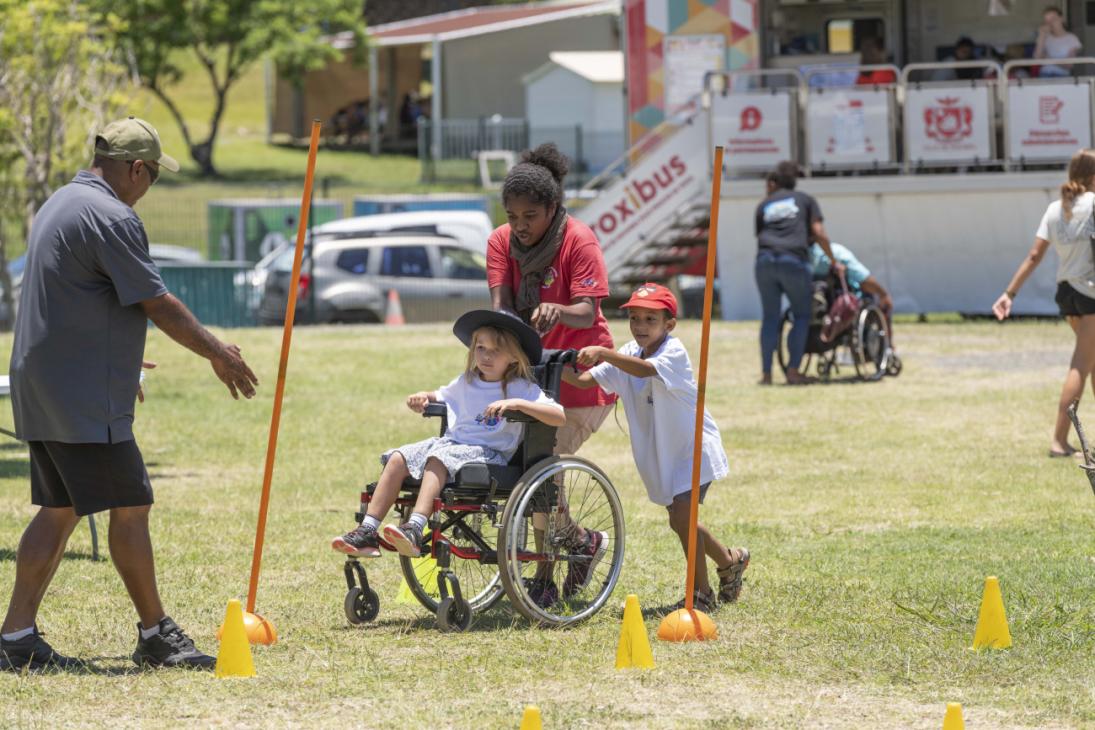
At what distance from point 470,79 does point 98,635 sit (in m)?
42.5

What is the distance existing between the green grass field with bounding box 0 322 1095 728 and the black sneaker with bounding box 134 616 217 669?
0.10m

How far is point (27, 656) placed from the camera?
6.29m

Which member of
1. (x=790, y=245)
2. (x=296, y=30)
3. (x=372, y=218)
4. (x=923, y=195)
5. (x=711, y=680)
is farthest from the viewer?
(x=296, y=30)

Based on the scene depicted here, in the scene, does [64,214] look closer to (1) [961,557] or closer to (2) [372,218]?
(1) [961,557]

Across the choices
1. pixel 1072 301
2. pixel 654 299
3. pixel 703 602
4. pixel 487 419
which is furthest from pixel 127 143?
pixel 1072 301

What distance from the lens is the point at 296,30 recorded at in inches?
1882

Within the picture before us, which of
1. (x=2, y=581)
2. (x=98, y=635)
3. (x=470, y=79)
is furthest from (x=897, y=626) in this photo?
(x=470, y=79)

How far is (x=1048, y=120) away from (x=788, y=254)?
22.6 ft

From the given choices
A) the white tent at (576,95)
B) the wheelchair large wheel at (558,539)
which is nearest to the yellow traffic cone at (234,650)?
the wheelchair large wheel at (558,539)

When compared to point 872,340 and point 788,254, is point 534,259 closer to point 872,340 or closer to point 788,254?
point 788,254

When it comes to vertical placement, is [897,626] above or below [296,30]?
below

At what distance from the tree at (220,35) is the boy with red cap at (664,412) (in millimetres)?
38969

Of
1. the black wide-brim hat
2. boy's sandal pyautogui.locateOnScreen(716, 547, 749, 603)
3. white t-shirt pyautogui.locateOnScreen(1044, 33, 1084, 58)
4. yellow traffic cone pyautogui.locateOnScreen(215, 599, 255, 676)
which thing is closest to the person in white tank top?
boy's sandal pyautogui.locateOnScreen(716, 547, 749, 603)

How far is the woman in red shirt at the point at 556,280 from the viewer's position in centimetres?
723
